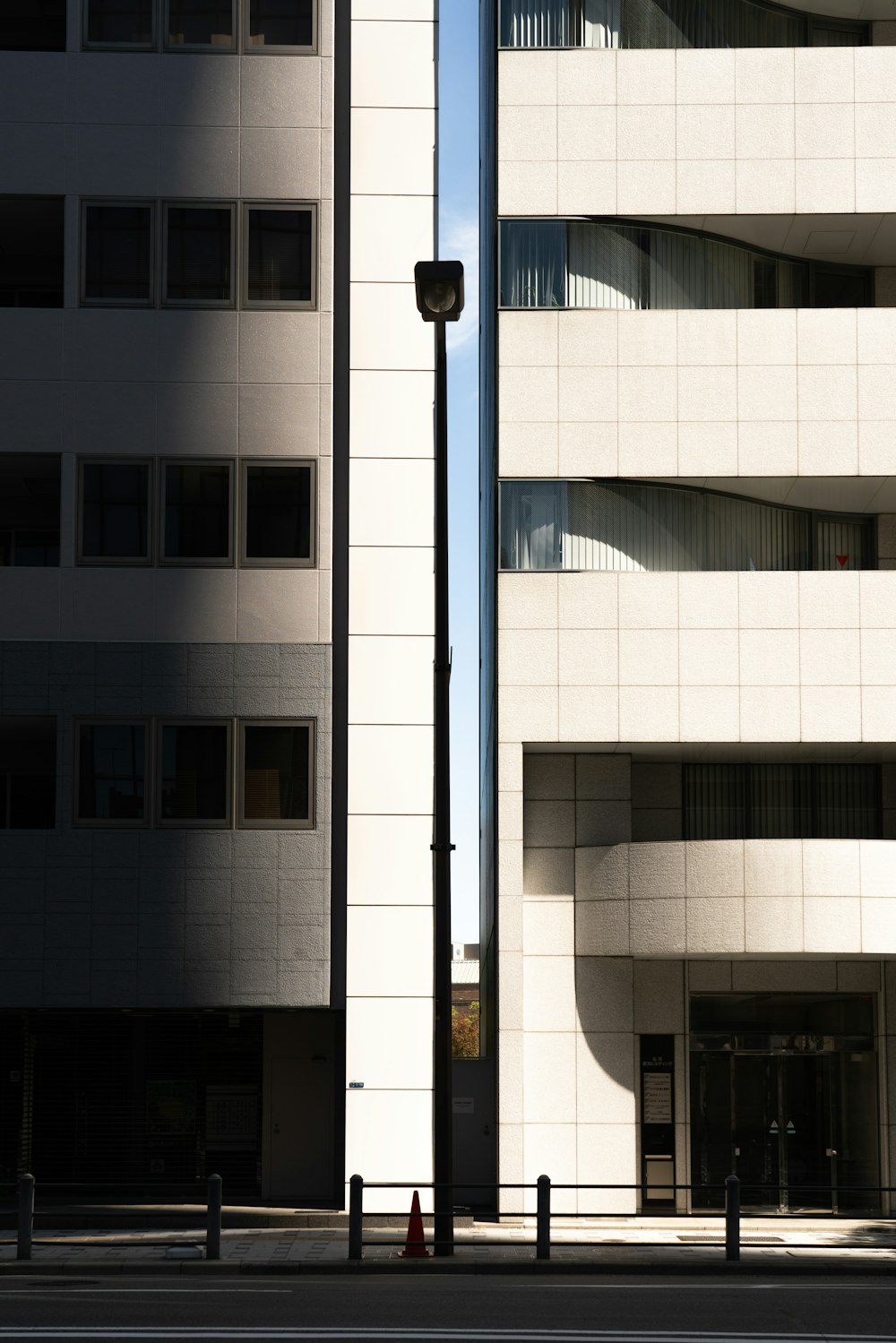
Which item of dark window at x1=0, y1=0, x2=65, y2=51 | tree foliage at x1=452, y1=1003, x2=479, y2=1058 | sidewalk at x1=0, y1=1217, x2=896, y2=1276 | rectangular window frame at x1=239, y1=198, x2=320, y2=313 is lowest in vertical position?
tree foliage at x1=452, y1=1003, x2=479, y2=1058

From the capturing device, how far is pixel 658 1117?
25594 mm

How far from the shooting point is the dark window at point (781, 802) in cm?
2675

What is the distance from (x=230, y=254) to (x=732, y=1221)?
15.8m

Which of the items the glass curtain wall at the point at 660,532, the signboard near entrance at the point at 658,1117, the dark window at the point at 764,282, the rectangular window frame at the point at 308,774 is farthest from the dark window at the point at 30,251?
the signboard near entrance at the point at 658,1117

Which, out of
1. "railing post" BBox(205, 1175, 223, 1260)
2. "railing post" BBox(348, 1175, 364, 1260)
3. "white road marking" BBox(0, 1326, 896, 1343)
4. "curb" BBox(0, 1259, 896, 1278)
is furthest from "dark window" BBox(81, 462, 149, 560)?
"white road marking" BBox(0, 1326, 896, 1343)

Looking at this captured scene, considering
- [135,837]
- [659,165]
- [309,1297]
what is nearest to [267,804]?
[135,837]

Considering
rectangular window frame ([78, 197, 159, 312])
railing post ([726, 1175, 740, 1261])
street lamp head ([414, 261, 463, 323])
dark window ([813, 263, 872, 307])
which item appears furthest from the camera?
dark window ([813, 263, 872, 307])

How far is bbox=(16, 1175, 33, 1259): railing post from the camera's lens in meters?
18.3

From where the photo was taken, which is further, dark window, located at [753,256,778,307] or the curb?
dark window, located at [753,256,778,307]

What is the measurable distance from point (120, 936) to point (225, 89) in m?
13.2

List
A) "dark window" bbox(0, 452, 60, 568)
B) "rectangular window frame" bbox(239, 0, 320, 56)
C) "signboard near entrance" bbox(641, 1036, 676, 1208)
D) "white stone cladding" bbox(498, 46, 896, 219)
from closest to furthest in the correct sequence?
"rectangular window frame" bbox(239, 0, 320, 56) < "signboard near entrance" bbox(641, 1036, 676, 1208) < "white stone cladding" bbox(498, 46, 896, 219) < "dark window" bbox(0, 452, 60, 568)

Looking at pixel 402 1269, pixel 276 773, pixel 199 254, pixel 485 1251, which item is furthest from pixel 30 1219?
pixel 199 254

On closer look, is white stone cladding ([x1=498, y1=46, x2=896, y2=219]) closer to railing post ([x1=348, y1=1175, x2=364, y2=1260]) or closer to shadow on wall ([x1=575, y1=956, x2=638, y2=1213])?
shadow on wall ([x1=575, y1=956, x2=638, y2=1213])

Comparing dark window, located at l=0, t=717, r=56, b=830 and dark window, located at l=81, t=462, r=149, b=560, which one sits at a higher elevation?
dark window, located at l=81, t=462, r=149, b=560
